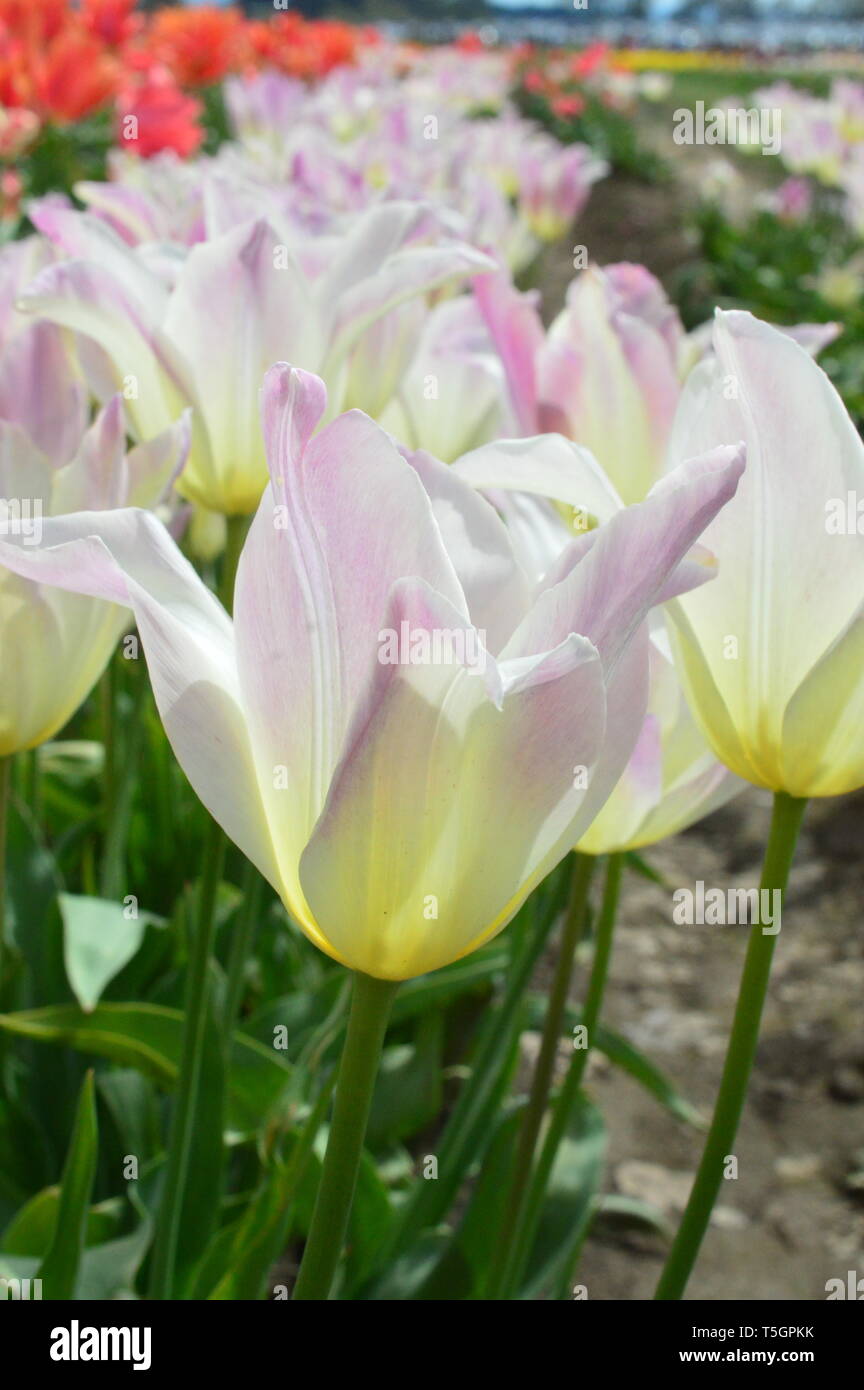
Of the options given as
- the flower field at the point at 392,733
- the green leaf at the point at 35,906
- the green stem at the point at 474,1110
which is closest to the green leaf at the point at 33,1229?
the flower field at the point at 392,733

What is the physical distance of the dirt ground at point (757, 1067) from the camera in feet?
7.28

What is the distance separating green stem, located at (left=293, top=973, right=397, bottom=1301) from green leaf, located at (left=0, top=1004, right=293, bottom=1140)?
82cm

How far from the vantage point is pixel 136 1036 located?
1.57m

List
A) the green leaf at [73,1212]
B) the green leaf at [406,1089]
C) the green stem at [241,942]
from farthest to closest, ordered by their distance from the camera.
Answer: the green leaf at [406,1089] < the green stem at [241,942] < the green leaf at [73,1212]

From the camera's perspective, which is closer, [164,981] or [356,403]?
[356,403]

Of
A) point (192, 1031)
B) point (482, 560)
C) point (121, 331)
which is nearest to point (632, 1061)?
point (192, 1031)

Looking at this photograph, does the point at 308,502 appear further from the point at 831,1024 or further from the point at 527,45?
the point at 527,45

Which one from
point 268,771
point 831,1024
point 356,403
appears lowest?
point 831,1024

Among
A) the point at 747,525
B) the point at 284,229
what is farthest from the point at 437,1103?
the point at 747,525

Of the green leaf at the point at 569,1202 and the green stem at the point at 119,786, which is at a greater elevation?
the green stem at the point at 119,786

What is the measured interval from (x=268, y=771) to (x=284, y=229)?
0.76m

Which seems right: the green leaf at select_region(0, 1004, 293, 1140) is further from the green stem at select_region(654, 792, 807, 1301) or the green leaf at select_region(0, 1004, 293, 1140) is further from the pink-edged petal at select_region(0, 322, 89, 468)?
the green stem at select_region(654, 792, 807, 1301)

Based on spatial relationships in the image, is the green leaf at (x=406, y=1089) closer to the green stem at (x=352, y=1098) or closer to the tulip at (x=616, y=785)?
the tulip at (x=616, y=785)
